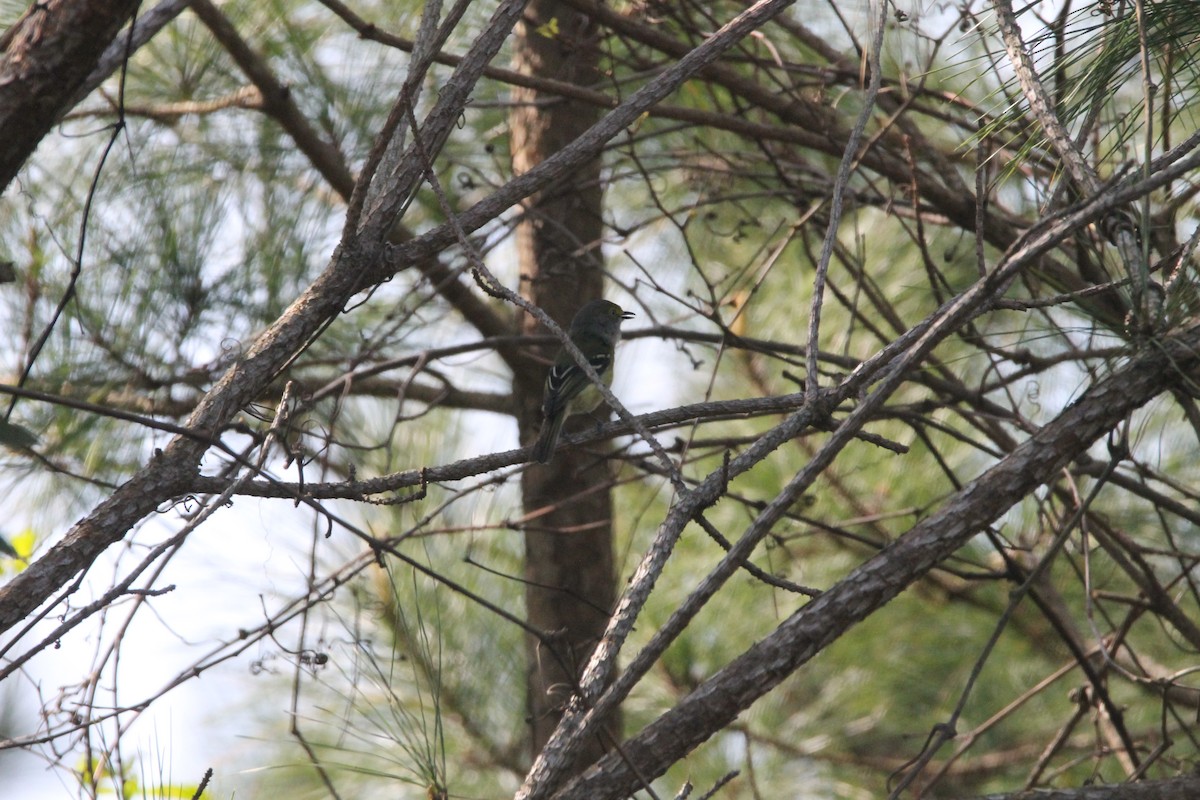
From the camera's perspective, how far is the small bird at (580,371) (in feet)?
12.7

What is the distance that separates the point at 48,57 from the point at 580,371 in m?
2.38

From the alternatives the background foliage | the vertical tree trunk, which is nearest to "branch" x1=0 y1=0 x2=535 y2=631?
the background foliage

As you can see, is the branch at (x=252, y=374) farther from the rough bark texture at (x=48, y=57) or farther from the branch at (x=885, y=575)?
the branch at (x=885, y=575)

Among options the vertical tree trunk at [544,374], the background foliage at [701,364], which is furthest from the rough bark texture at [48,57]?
the vertical tree trunk at [544,374]

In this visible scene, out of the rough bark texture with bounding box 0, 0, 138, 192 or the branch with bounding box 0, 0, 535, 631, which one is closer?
the rough bark texture with bounding box 0, 0, 138, 192

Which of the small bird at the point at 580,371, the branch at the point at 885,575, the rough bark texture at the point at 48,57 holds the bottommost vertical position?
the branch at the point at 885,575

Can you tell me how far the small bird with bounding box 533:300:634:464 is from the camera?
12.7ft

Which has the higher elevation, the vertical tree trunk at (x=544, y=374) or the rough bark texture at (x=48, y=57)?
the vertical tree trunk at (x=544, y=374)

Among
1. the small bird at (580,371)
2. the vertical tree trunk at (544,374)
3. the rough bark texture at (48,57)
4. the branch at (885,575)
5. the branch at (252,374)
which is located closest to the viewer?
the rough bark texture at (48,57)

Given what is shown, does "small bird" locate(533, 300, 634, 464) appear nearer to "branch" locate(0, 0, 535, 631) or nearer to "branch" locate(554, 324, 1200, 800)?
"branch" locate(0, 0, 535, 631)

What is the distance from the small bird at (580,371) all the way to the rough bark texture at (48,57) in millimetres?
1506

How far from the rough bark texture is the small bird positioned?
1506 millimetres

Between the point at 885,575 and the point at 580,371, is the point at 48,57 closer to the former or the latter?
the point at 885,575

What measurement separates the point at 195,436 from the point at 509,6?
112 cm
